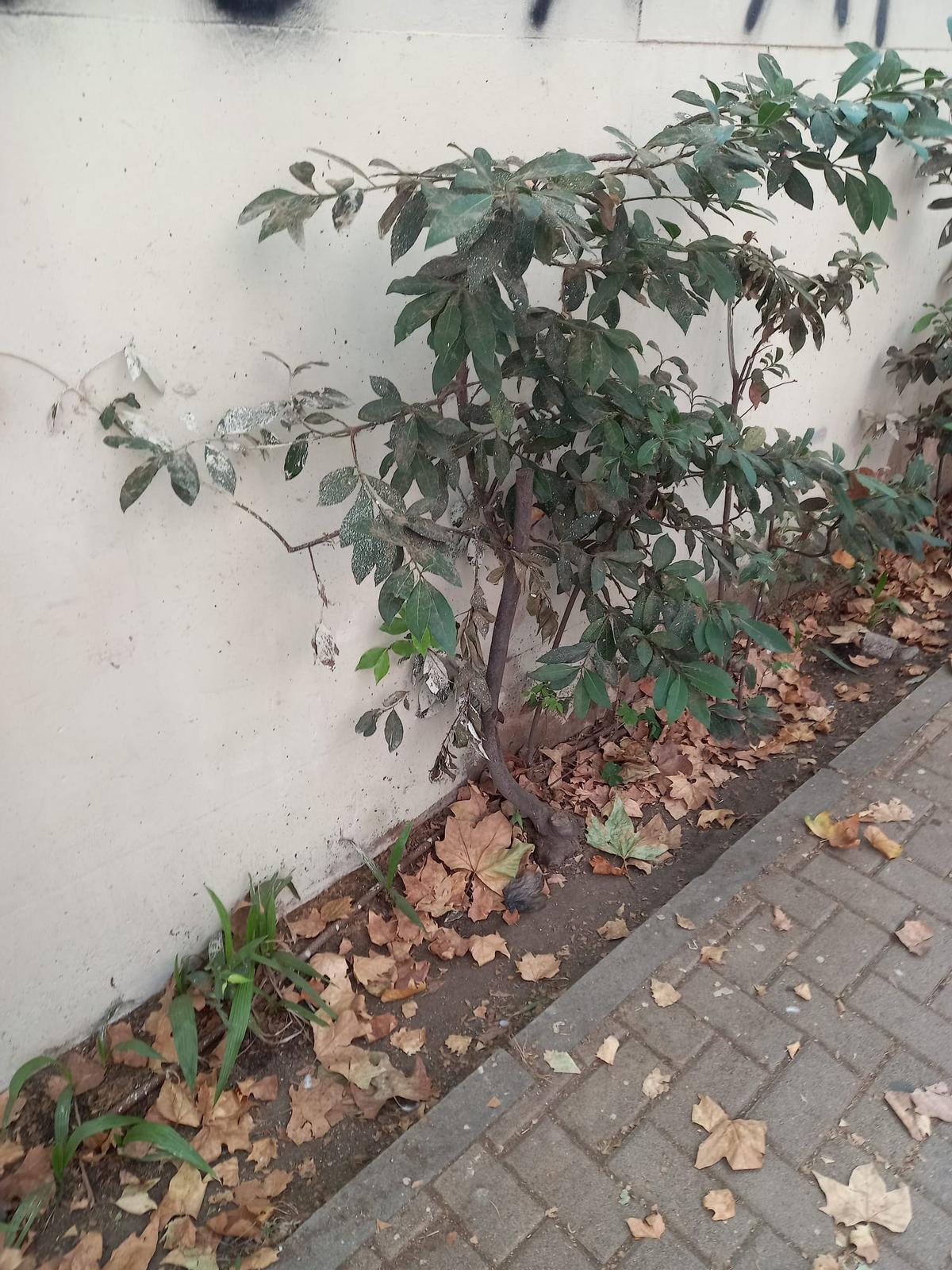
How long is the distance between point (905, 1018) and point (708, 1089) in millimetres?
583

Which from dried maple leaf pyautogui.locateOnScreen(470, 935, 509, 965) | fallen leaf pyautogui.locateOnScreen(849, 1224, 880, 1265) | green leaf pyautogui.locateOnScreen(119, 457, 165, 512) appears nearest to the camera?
green leaf pyautogui.locateOnScreen(119, 457, 165, 512)

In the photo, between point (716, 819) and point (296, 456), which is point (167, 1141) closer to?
point (296, 456)

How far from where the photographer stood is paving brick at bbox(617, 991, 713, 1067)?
7.00ft

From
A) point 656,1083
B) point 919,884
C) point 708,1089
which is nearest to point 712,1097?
point 708,1089

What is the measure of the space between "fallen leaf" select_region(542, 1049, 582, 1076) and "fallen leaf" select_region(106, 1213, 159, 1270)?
0.97 metres

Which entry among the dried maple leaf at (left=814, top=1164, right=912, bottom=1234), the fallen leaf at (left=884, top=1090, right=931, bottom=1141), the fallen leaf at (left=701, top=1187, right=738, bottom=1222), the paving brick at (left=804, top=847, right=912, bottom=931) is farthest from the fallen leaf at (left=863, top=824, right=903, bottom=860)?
the fallen leaf at (left=701, top=1187, right=738, bottom=1222)

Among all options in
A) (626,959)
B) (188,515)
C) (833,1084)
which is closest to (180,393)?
(188,515)

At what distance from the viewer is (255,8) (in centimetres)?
154

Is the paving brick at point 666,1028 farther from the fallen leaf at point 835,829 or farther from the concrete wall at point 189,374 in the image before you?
the concrete wall at point 189,374

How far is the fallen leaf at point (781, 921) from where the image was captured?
7.98 feet

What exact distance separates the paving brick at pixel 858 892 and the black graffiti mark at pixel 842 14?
2.57m

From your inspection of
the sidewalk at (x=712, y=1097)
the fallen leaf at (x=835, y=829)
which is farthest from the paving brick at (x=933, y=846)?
the fallen leaf at (x=835, y=829)

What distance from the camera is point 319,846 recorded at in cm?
255

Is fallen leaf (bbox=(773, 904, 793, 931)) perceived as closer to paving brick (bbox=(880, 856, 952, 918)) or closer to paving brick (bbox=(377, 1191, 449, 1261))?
paving brick (bbox=(880, 856, 952, 918))
